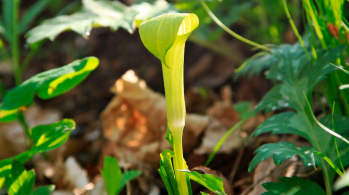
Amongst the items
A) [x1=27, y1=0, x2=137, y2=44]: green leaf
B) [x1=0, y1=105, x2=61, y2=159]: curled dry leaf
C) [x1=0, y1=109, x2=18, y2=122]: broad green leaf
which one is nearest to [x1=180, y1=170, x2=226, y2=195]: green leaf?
[x1=27, y1=0, x2=137, y2=44]: green leaf

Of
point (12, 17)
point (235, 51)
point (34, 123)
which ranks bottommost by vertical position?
point (34, 123)

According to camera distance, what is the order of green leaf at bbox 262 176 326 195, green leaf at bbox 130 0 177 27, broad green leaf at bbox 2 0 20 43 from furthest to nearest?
1. broad green leaf at bbox 2 0 20 43
2. green leaf at bbox 130 0 177 27
3. green leaf at bbox 262 176 326 195

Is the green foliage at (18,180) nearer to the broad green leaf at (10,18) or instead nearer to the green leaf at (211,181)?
the green leaf at (211,181)

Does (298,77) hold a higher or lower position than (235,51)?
higher

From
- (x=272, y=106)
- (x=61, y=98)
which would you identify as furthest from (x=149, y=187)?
(x=61, y=98)

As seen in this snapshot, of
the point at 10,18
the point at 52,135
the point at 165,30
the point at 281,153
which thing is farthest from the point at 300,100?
the point at 10,18

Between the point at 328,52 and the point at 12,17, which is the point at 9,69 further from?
the point at 328,52

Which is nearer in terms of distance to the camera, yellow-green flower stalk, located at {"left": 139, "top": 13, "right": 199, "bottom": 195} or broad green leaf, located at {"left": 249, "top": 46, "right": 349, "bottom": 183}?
yellow-green flower stalk, located at {"left": 139, "top": 13, "right": 199, "bottom": 195}

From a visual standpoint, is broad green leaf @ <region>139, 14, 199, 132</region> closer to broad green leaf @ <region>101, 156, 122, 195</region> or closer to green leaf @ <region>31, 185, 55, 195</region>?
broad green leaf @ <region>101, 156, 122, 195</region>
